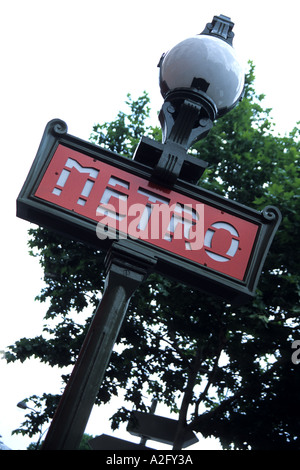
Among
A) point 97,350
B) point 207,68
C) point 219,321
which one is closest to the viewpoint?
point 97,350

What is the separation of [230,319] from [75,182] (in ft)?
26.2

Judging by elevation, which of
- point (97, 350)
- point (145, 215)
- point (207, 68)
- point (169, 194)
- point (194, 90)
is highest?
point (207, 68)

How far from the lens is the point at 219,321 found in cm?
973

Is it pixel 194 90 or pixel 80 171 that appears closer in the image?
pixel 80 171

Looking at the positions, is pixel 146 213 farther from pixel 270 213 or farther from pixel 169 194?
pixel 270 213

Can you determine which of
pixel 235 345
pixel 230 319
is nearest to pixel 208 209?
pixel 230 319

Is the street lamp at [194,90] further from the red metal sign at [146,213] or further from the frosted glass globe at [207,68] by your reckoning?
the red metal sign at [146,213]

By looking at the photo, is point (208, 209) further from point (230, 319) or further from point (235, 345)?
point (235, 345)

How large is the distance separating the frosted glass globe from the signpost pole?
3.70 feet

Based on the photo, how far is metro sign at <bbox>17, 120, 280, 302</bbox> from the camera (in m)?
2.02

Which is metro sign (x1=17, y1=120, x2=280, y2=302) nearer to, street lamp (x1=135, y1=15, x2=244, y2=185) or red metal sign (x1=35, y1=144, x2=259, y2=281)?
red metal sign (x1=35, y1=144, x2=259, y2=281)

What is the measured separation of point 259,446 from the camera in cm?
940

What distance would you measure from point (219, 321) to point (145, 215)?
26.6 ft

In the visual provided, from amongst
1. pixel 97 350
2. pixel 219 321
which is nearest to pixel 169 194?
pixel 97 350
